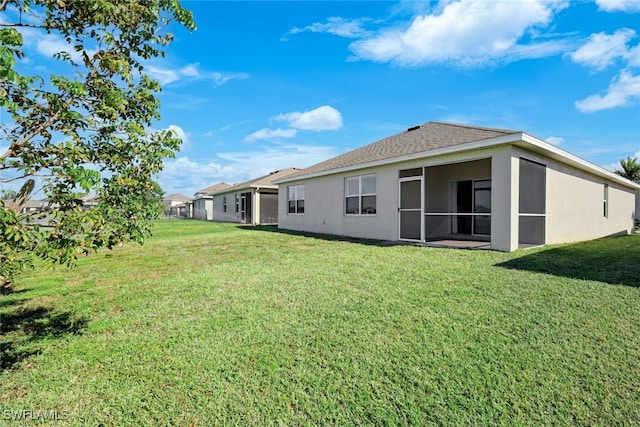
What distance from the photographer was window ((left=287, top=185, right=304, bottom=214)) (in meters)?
17.2

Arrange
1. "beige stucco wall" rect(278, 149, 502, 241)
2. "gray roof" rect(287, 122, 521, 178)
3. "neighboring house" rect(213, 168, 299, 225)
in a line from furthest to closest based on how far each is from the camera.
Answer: "neighboring house" rect(213, 168, 299, 225), "beige stucco wall" rect(278, 149, 502, 241), "gray roof" rect(287, 122, 521, 178)

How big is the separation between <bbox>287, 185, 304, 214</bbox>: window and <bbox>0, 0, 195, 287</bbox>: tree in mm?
14106

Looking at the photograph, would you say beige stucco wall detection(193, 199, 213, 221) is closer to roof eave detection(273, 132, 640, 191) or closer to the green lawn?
roof eave detection(273, 132, 640, 191)

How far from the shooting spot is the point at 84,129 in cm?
260

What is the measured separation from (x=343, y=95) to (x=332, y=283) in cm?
1438

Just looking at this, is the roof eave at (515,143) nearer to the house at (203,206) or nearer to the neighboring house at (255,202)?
the neighboring house at (255,202)

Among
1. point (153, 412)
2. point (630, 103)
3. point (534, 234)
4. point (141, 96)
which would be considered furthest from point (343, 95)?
point (153, 412)

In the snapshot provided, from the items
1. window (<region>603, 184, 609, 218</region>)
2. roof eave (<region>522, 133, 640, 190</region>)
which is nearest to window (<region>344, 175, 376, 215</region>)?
roof eave (<region>522, 133, 640, 190</region>)

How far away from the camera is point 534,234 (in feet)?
35.5

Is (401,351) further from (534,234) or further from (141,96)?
(534,234)

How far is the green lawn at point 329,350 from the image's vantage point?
229cm

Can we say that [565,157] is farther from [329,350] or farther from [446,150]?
[329,350]

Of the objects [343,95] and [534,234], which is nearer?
[534,234]

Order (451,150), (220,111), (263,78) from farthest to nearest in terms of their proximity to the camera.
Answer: (220,111), (263,78), (451,150)
